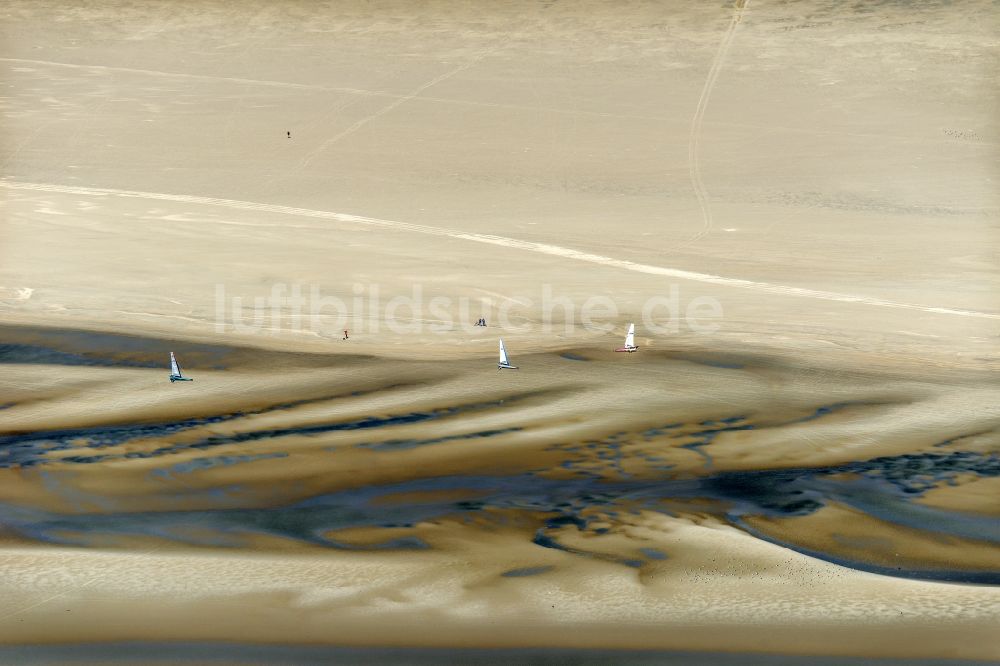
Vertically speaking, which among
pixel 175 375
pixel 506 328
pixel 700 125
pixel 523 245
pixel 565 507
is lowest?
pixel 565 507

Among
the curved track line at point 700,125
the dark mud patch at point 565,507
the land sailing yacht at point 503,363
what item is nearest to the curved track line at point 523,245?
the curved track line at point 700,125

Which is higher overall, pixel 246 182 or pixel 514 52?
pixel 514 52

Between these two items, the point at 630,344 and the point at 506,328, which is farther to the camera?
the point at 506,328

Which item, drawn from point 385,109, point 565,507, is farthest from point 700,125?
point 565,507

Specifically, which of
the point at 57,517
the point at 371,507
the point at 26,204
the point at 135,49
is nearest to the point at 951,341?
the point at 371,507

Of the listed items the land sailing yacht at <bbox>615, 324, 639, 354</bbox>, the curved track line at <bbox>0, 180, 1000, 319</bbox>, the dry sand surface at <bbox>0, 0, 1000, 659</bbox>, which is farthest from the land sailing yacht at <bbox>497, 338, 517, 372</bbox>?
the curved track line at <bbox>0, 180, 1000, 319</bbox>

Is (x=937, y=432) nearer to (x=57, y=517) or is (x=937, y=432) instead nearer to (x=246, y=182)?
(x=57, y=517)

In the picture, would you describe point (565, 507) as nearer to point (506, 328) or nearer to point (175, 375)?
point (175, 375)
